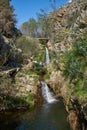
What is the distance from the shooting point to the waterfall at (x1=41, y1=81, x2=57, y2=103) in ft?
144

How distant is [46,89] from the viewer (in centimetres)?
4725

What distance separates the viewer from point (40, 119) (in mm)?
32781

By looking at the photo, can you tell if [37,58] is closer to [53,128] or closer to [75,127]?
[53,128]

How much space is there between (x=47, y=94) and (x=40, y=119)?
13.4 meters

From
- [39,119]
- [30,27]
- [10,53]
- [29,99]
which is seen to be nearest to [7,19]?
[10,53]

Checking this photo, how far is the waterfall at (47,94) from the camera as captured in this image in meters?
43.8

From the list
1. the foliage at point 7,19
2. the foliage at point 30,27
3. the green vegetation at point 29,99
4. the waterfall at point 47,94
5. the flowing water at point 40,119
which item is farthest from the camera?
the foliage at point 30,27

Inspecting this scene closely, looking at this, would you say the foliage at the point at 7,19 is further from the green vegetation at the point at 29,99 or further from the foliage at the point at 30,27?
the foliage at the point at 30,27

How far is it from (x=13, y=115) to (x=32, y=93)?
8559mm

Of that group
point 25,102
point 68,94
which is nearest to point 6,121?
point 25,102

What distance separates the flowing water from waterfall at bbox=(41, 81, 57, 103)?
10.8 feet

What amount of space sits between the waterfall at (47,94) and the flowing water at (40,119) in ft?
10.8

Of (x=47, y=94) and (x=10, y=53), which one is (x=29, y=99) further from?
(x=10, y=53)

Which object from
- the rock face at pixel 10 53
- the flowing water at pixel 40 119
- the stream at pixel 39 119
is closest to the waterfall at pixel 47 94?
the stream at pixel 39 119
